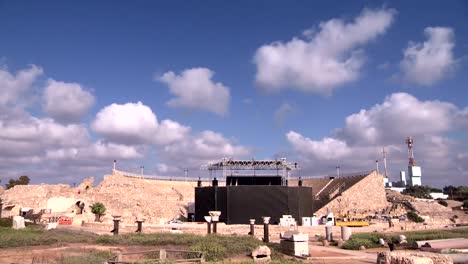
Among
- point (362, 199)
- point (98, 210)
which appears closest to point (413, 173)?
point (362, 199)

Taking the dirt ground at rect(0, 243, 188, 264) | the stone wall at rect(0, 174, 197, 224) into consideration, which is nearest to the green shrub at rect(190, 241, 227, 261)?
the dirt ground at rect(0, 243, 188, 264)

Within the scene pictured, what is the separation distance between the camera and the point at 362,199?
192 ft

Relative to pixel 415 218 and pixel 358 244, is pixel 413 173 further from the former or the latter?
pixel 358 244

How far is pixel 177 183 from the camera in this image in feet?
238

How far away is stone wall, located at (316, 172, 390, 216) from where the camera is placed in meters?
55.9

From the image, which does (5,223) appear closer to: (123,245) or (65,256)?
(123,245)

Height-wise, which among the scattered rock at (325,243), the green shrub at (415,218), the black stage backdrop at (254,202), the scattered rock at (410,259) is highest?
the black stage backdrop at (254,202)

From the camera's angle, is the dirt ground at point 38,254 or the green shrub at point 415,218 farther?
the green shrub at point 415,218

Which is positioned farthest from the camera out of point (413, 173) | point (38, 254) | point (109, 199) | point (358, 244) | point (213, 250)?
point (413, 173)

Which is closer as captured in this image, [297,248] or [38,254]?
[38,254]

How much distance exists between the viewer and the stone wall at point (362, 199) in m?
55.9

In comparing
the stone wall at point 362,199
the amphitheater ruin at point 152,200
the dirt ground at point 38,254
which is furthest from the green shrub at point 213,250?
the stone wall at point 362,199

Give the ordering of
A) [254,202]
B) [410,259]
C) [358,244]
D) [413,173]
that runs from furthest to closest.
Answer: [413,173]
[254,202]
[358,244]
[410,259]

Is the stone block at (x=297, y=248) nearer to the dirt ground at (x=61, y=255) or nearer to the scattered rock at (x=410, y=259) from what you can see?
the dirt ground at (x=61, y=255)
